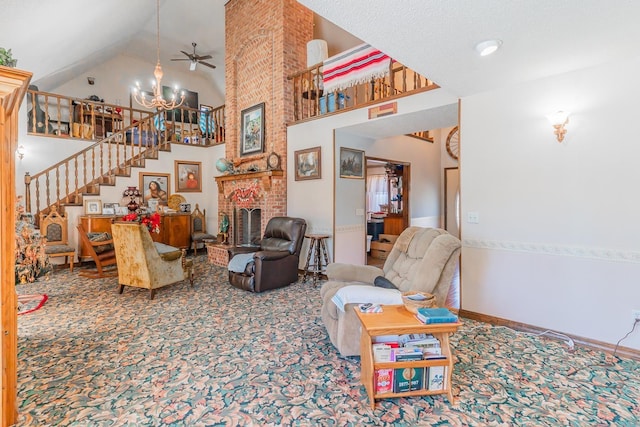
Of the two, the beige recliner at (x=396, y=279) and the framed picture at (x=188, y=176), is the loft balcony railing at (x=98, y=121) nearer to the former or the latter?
the framed picture at (x=188, y=176)

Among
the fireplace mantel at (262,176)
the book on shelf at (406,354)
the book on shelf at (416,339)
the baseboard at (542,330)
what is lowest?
the baseboard at (542,330)

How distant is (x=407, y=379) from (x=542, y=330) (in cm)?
189

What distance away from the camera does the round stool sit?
16.4ft

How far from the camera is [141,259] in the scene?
4.09m

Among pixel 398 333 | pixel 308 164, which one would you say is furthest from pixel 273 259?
pixel 398 333

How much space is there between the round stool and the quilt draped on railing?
233 cm

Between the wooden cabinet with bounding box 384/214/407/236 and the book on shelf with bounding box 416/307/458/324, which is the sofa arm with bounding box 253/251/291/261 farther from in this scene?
the wooden cabinet with bounding box 384/214/407/236

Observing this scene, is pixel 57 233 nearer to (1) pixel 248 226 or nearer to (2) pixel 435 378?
(1) pixel 248 226

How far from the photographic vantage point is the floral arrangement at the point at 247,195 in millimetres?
6077

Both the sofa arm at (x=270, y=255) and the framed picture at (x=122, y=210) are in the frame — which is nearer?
the sofa arm at (x=270, y=255)

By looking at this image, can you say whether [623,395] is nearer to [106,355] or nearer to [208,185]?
[106,355]

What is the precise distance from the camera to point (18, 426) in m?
1.83

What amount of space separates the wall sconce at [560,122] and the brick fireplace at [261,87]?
4032 mm

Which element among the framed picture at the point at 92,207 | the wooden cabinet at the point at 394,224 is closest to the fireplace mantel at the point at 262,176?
the framed picture at the point at 92,207
